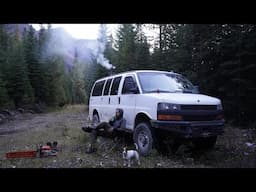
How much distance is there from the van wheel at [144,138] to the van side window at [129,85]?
1144mm

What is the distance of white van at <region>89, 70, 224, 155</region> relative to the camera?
5637mm

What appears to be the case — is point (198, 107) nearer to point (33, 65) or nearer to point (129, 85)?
point (129, 85)

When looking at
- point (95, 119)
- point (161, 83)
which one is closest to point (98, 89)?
point (95, 119)

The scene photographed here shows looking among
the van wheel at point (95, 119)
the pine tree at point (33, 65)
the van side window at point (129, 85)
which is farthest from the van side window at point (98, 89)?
the pine tree at point (33, 65)

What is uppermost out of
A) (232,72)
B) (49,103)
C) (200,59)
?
(200,59)

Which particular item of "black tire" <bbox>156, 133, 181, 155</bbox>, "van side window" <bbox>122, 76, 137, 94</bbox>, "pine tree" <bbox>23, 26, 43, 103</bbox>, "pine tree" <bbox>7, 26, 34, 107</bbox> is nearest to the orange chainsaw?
"van side window" <bbox>122, 76, 137, 94</bbox>

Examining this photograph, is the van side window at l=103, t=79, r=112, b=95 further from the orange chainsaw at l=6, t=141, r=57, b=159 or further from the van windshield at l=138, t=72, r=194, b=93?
the orange chainsaw at l=6, t=141, r=57, b=159

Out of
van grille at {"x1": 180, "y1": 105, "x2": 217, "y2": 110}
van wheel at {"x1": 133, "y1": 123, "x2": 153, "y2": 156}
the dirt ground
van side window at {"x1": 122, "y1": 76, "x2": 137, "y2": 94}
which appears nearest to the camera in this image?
the dirt ground

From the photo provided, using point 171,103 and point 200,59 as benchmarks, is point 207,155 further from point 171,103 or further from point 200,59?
point 200,59

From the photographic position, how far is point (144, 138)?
620 cm

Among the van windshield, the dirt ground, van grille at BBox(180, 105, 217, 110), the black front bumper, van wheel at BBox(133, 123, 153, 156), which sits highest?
the van windshield
